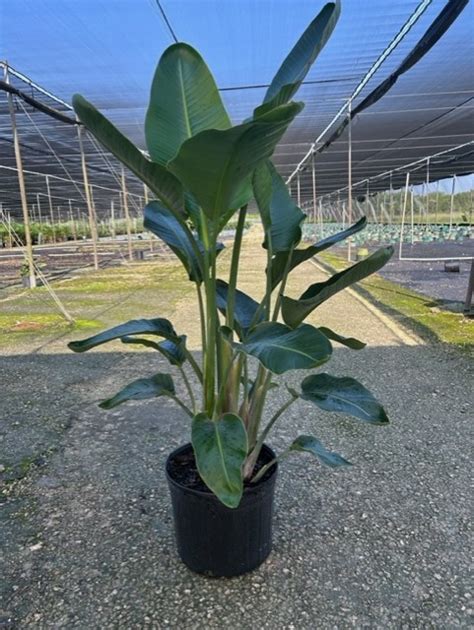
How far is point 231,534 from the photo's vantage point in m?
1.44

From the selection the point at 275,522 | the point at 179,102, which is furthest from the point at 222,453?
the point at 179,102

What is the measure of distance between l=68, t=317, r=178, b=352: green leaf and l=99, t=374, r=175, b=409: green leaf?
0.17 metres

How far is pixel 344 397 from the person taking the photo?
1428 mm

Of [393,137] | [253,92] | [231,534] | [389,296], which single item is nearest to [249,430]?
[231,534]

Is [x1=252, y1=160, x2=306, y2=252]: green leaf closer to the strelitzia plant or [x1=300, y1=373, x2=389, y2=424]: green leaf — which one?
the strelitzia plant

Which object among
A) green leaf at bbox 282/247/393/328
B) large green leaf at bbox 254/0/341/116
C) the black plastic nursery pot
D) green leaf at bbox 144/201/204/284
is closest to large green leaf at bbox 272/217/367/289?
green leaf at bbox 282/247/393/328

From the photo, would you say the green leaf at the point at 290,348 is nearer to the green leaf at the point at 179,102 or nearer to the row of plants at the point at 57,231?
the green leaf at the point at 179,102

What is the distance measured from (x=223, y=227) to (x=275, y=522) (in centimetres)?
111

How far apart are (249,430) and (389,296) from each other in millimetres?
5088

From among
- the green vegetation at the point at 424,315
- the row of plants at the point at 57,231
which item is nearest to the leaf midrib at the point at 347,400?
the green vegetation at the point at 424,315

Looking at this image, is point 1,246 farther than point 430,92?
Yes

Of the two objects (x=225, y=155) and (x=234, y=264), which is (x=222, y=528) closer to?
(x=234, y=264)

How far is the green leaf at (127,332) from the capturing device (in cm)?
129

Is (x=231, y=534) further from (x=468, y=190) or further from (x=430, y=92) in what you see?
(x=468, y=190)
